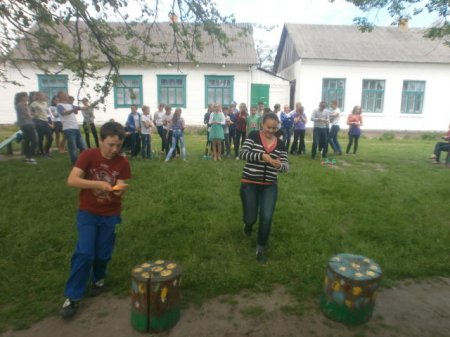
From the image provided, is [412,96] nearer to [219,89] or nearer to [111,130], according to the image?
[219,89]

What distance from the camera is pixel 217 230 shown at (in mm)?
5719

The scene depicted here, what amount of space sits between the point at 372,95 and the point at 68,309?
21626 millimetres

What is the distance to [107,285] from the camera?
4355 mm

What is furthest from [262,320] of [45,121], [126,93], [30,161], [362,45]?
[362,45]

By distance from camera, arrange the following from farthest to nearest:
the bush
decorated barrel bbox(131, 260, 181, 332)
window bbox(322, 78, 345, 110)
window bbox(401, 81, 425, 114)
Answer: window bbox(401, 81, 425, 114) → window bbox(322, 78, 345, 110) → the bush → decorated barrel bbox(131, 260, 181, 332)

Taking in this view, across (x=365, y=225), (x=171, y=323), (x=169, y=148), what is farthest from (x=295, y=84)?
→ (x=171, y=323)

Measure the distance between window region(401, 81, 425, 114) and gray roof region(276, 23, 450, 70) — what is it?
4.61 ft

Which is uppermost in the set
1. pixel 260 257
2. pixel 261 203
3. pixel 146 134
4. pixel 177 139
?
pixel 146 134

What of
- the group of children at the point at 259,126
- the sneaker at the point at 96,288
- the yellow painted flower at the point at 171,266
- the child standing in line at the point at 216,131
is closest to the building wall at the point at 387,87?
the group of children at the point at 259,126

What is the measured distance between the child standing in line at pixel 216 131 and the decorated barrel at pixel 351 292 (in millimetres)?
7110

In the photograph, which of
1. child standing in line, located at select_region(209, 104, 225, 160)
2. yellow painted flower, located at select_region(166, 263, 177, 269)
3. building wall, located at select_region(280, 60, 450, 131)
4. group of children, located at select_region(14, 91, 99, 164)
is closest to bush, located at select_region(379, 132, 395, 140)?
building wall, located at select_region(280, 60, 450, 131)

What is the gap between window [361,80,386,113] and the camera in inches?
848

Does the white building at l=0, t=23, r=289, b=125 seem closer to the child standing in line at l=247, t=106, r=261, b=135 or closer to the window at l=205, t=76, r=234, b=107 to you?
the window at l=205, t=76, r=234, b=107

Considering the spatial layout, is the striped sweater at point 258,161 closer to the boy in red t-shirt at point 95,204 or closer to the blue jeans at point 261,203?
the blue jeans at point 261,203
